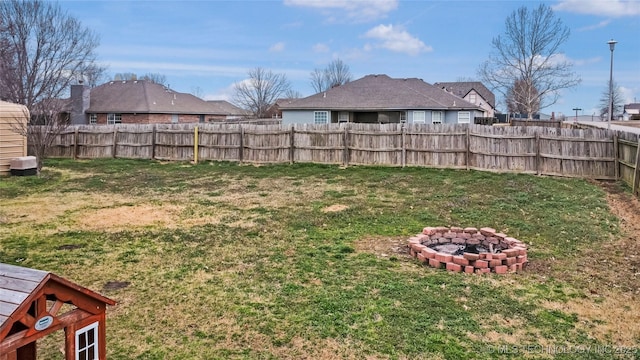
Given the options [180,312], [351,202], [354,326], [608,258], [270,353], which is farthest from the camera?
[351,202]

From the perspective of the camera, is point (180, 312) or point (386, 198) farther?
point (386, 198)

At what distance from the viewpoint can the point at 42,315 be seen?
107 inches

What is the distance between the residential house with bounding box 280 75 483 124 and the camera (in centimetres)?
2431

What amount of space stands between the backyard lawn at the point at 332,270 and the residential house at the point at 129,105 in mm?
20183

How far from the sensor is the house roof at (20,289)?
2.45m

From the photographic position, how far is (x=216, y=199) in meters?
10.7

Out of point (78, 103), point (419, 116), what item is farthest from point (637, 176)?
point (78, 103)

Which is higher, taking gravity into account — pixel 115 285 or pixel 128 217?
pixel 128 217

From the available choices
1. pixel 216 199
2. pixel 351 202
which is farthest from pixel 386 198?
pixel 216 199

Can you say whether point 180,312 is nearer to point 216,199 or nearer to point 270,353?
point 270,353

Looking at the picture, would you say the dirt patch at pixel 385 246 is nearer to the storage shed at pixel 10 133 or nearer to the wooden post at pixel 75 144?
the storage shed at pixel 10 133

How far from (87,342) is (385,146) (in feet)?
43.7

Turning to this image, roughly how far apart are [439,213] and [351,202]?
1.97 metres

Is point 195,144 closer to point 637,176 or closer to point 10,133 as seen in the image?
point 10,133
